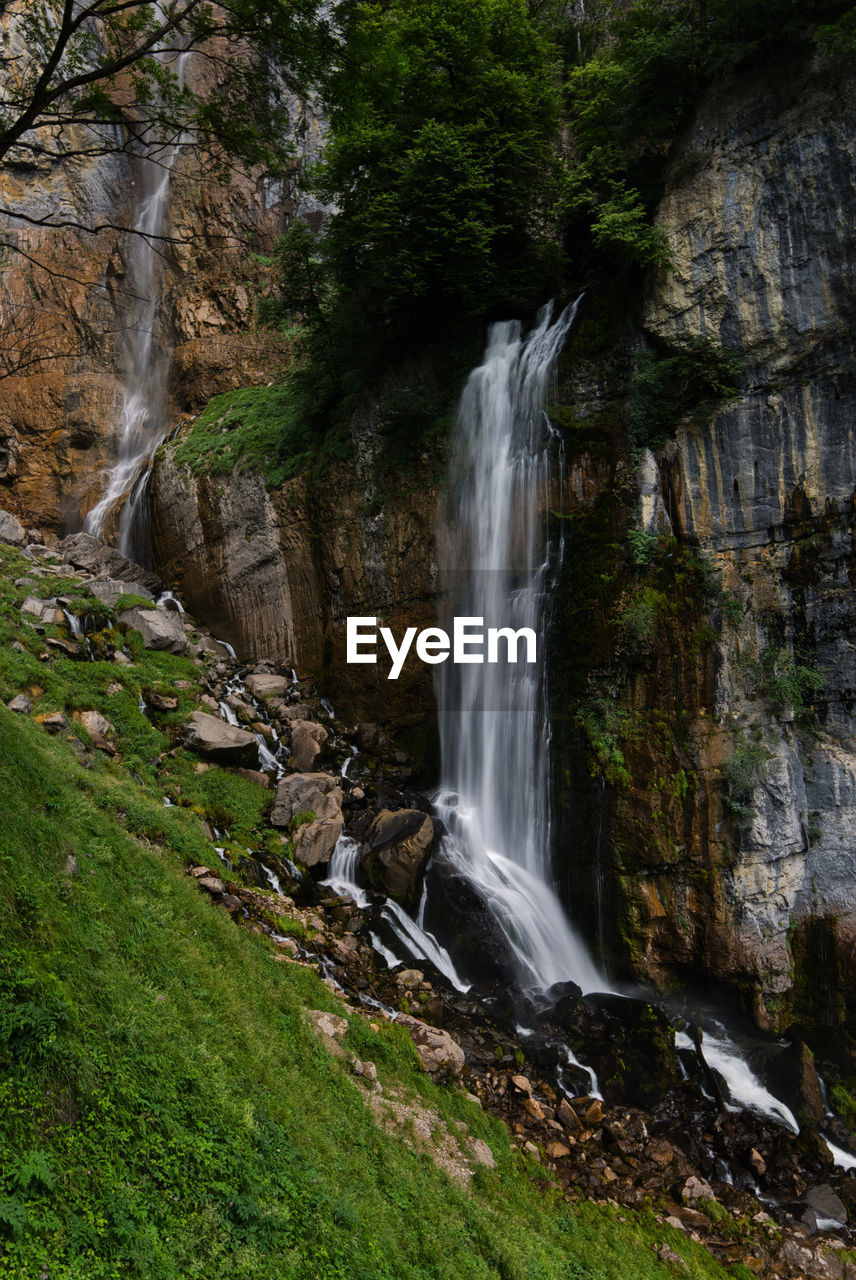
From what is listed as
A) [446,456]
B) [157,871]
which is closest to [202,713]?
[157,871]

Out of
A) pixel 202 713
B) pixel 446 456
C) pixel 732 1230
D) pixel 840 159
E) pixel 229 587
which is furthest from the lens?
pixel 229 587

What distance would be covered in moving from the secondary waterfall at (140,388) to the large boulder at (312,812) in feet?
34.7

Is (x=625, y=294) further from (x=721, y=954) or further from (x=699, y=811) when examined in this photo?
(x=721, y=954)

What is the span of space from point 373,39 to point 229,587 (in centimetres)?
1293

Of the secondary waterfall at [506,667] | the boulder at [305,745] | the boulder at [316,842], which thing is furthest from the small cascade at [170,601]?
the boulder at [316,842]

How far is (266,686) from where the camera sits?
15188mm

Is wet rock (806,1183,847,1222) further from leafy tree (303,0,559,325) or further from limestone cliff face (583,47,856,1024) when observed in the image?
leafy tree (303,0,559,325)

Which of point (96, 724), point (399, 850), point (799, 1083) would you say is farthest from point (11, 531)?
point (799, 1083)

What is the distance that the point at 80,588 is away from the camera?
1505cm

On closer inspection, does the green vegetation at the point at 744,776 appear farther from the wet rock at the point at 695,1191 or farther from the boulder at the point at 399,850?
the boulder at the point at 399,850

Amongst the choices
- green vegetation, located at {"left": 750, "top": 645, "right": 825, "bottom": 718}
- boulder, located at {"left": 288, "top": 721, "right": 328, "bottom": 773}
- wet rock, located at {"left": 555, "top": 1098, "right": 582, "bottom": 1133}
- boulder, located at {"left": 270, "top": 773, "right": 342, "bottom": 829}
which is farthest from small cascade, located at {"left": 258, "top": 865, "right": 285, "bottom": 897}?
green vegetation, located at {"left": 750, "top": 645, "right": 825, "bottom": 718}

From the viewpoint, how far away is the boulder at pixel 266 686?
15047 millimetres

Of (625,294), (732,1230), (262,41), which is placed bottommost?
(732,1230)

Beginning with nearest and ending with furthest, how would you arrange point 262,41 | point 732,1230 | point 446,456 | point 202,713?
point 262,41, point 732,1230, point 202,713, point 446,456
